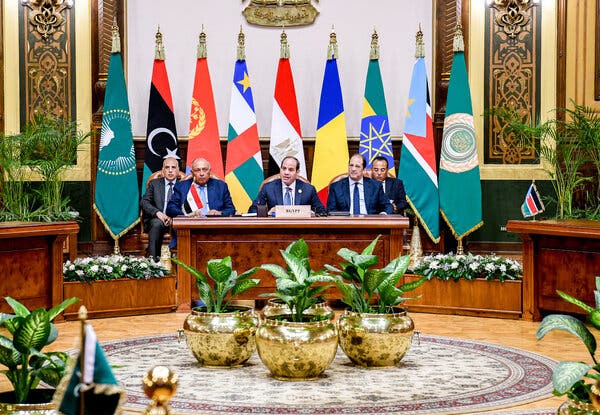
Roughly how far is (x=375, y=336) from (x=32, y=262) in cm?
300

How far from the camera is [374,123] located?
9.73 meters

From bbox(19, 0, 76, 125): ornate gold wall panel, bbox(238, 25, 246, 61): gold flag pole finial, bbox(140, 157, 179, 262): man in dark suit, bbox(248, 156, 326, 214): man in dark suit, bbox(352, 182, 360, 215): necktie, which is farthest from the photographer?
bbox(19, 0, 76, 125): ornate gold wall panel

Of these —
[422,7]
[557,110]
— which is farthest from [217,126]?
[557,110]

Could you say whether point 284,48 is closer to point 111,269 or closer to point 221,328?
point 111,269

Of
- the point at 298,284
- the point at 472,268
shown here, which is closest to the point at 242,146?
the point at 472,268

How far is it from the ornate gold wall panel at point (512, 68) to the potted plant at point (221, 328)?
5.79 meters

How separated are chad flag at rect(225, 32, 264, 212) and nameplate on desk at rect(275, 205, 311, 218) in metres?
2.55

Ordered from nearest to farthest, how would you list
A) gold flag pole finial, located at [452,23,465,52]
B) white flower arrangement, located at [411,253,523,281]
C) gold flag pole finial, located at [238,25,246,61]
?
white flower arrangement, located at [411,253,523,281]
gold flag pole finial, located at [452,23,465,52]
gold flag pole finial, located at [238,25,246,61]

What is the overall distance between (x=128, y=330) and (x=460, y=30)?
17.1 ft

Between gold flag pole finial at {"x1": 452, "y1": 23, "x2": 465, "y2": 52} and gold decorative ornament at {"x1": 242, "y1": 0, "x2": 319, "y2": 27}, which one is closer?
gold flag pole finial at {"x1": 452, "y1": 23, "x2": 465, "y2": 52}

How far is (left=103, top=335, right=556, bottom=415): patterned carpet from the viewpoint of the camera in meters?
Result: 3.88

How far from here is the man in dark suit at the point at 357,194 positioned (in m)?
8.09

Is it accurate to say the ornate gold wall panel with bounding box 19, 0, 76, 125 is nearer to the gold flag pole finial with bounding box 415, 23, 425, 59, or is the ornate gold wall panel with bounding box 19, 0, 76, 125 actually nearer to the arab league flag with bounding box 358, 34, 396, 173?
the arab league flag with bounding box 358, 34, 396, 173

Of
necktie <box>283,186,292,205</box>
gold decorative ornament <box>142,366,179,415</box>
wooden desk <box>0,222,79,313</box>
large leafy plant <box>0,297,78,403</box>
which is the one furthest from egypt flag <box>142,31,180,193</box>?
gold decorative ornament <box>142,366,179,415</box>
